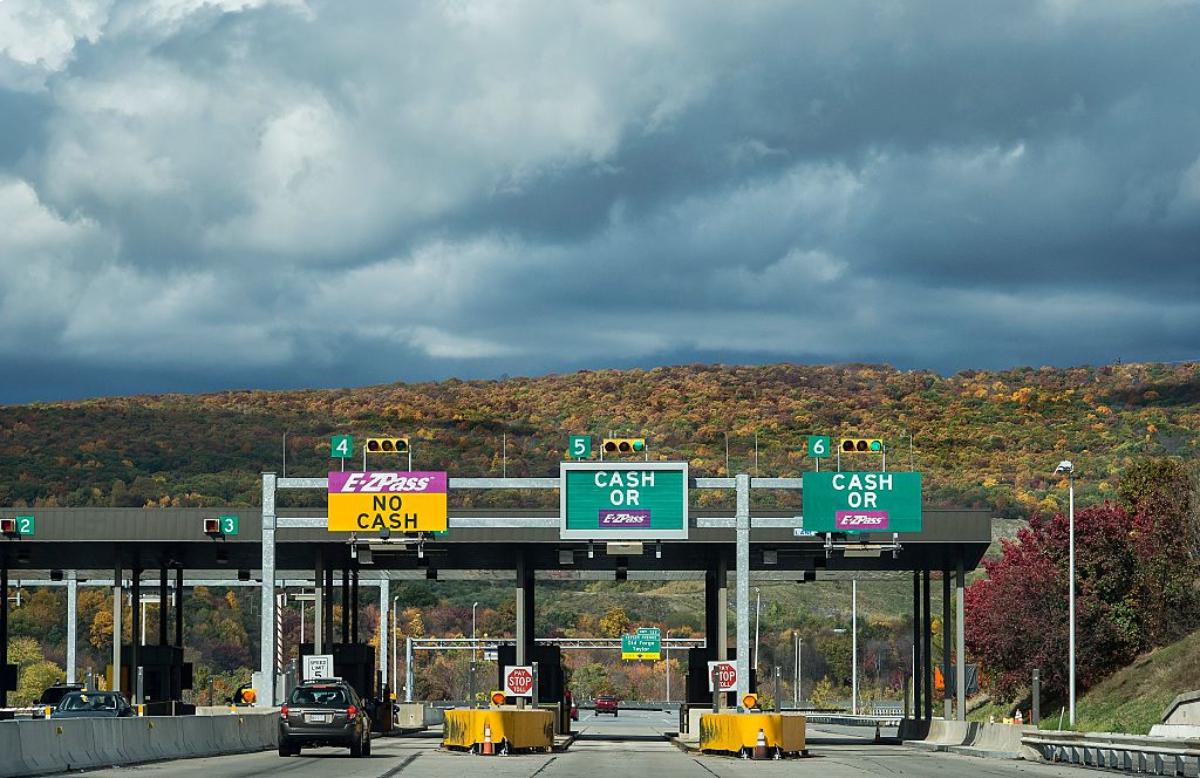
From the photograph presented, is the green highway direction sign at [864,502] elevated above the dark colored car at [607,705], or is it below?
above

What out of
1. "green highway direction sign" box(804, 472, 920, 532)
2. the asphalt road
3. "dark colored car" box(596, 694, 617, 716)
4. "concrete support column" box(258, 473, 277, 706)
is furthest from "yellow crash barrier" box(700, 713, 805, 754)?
"dark colored car" box(596, 694, 617, 716)

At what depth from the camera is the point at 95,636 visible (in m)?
127

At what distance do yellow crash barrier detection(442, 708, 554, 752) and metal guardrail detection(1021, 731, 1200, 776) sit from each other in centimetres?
1290

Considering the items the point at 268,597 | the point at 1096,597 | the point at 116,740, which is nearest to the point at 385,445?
the point at 268,597

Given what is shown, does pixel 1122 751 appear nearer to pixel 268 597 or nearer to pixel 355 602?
pixel 268 597

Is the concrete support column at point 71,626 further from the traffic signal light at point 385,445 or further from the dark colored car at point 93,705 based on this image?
the dark colored car at point 93,705

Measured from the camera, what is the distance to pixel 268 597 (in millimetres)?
53438

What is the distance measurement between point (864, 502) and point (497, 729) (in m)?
15.5

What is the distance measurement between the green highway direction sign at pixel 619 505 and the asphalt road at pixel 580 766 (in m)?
6.87

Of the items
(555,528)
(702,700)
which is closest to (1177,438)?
(702,700)

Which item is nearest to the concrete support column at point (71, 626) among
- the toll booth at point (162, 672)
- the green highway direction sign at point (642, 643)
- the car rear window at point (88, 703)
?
the toll booth at point (162, 672)

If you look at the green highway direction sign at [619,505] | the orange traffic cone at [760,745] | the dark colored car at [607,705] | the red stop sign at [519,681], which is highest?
the green highway direction sign at [619,505]

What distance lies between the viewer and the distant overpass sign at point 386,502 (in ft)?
Result: 176

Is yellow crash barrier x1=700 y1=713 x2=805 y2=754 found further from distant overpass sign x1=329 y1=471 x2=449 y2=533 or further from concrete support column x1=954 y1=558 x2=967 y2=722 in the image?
concrete support column x1=954 y1=558 x2=967 y2=722
